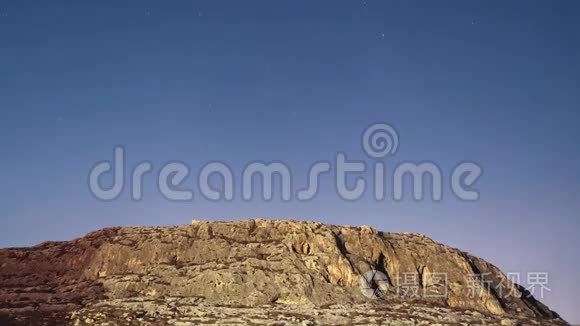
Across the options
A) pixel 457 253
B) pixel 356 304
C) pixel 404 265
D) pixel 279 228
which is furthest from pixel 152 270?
pixel 457 253

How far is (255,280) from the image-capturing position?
110 m

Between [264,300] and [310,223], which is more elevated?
[310,223]

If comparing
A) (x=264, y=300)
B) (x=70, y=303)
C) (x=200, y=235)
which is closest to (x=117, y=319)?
(x=70, y=303)

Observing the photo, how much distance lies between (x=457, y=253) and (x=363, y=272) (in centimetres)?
3199

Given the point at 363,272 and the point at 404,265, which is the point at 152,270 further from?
the point at 404,265

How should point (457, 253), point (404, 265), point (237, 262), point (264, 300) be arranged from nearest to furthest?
1. point (264, 300)
2. point (237, 262)
3. point (404, 265)
4. point (457, 253)

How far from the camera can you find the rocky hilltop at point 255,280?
3932 inches

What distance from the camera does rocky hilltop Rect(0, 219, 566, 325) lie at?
328 ft

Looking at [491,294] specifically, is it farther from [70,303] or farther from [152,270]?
[70,303]

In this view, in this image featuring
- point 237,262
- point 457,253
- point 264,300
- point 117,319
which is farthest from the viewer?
point 457,253

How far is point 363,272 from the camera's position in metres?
118

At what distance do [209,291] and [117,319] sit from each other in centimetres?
1975

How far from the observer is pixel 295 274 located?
367ft

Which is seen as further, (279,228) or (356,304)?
(279,228)
